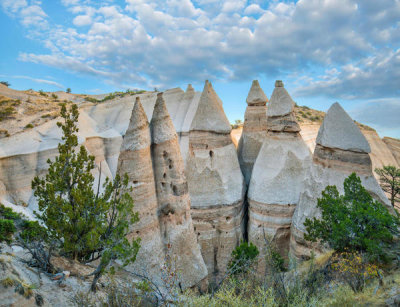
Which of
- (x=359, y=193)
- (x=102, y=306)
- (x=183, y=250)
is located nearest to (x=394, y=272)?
(x=359, y=193)

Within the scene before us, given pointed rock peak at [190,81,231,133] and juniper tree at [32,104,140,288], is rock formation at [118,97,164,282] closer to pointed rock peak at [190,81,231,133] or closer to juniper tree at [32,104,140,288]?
juniper tree at [32,104,140,288]

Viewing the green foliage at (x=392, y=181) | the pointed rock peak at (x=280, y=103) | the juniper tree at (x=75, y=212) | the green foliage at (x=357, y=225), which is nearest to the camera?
the juniper tree at (x=75, y=212)

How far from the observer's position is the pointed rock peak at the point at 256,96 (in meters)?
14.5

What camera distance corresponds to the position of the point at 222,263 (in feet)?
→ 38.6

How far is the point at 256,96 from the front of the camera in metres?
14.5

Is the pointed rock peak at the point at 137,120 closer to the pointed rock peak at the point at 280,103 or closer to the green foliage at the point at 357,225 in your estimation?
the green foliage at the point at 357,225

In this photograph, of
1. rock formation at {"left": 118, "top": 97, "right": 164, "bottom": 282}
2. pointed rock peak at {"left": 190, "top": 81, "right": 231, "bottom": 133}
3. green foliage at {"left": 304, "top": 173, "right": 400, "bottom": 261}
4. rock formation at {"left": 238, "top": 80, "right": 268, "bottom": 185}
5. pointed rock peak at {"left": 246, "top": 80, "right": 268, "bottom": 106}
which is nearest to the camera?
green foliage at {"left": 304, "top": 173, "right": 400, "bottom": 261}

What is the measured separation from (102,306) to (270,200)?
8132 mm

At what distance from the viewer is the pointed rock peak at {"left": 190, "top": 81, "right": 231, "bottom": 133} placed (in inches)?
492

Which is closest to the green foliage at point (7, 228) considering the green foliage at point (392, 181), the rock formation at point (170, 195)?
the rock formation at point (170, 195)

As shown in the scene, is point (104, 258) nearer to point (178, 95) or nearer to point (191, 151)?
point (191, 151)

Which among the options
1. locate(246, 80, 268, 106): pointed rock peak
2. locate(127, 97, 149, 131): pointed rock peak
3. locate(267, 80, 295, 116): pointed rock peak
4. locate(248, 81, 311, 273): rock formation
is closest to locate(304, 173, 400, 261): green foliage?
locate(248, 81, 311, 273): rock formation

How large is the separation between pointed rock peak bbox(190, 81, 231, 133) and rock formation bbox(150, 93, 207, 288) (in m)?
4.26

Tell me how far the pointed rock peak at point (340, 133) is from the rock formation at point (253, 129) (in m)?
4.64
